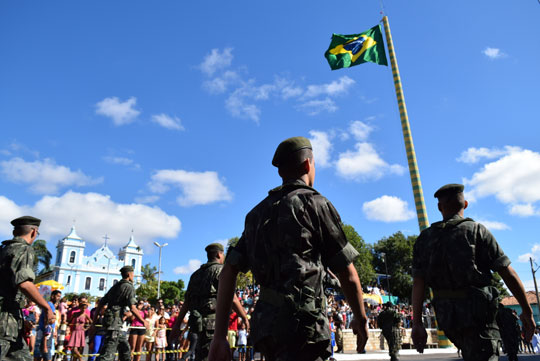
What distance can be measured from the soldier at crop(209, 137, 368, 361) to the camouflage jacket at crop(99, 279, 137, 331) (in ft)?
19.9

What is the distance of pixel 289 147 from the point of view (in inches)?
99.7

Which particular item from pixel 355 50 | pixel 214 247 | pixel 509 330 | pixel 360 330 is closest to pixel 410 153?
pixel 355 50

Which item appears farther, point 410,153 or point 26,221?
point 410,153

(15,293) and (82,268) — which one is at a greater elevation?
(82,268)

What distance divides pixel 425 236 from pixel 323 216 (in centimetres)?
230

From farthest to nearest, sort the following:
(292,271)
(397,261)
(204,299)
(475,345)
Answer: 1. (397,261)
2. (204,299)
3. (475,345)
4. (292,271)

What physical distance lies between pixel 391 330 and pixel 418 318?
7444 millimetres

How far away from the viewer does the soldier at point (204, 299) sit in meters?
6.11

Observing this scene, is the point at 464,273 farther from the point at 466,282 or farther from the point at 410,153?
the point at 410,153

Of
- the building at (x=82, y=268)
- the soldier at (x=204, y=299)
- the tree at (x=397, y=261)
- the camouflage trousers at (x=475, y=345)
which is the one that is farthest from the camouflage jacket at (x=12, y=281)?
the building at (x=82, y=268)

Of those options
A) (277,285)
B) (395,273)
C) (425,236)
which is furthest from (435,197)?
(395,273)

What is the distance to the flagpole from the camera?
17641mm

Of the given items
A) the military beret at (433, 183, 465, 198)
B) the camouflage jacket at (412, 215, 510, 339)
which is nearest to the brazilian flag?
the military beret at (433, 183, 465, 198)

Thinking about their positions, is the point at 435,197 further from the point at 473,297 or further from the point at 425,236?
the point at 473,297
